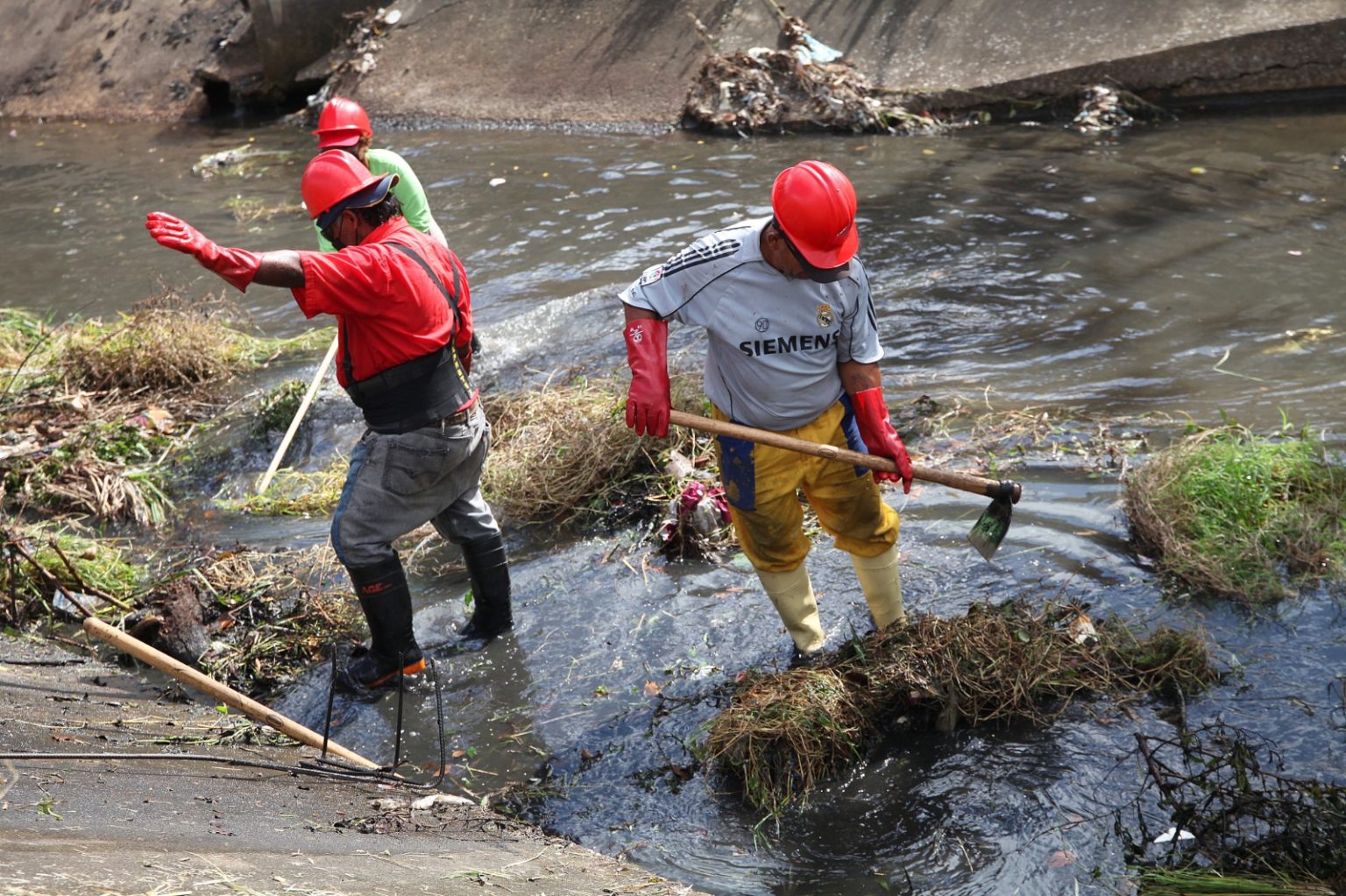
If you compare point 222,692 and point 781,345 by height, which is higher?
point 781,345

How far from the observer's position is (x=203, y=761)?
3795mm

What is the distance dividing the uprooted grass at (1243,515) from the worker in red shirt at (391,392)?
9.33 ft

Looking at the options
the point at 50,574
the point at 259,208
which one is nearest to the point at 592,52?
the point at 259,208

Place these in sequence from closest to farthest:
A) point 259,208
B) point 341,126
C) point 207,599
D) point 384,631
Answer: point 384,631, point 207,599, point 341,126, point 259,208

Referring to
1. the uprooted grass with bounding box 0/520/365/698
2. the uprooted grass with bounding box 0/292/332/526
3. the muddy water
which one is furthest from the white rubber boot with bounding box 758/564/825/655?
the uprooted grass with bounding box 0/292/332/526

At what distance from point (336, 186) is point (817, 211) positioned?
1783mm

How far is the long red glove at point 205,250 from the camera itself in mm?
3727

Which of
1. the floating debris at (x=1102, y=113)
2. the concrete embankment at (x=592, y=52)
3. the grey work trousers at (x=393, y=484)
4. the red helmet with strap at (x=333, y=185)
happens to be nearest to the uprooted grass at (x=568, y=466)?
the grey work trousers at (x=393, y=484)

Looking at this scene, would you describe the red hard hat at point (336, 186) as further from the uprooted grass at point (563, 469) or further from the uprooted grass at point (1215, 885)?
the uprooted grass at point (1215, 885)

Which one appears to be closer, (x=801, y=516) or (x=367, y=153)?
(x=801, y=516)

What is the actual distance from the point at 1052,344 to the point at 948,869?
176 inches

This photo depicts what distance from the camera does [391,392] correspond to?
455 centimetres

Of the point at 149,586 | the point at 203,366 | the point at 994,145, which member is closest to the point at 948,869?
the point at 149,586

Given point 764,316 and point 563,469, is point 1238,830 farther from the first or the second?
point 563,469
